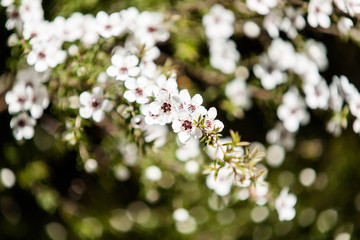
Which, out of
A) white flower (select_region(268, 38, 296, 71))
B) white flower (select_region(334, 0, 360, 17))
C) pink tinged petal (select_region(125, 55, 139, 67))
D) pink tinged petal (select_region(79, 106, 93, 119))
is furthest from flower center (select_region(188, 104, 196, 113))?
white flower (select_region(268, 38, 296, 71))

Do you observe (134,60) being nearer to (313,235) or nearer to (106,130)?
(106,130)

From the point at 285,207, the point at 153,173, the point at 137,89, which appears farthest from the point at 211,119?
the point at 153,173

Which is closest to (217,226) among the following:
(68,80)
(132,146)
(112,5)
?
(132,146)

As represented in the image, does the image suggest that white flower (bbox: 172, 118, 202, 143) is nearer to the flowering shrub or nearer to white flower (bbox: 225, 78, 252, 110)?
the flowering shrub

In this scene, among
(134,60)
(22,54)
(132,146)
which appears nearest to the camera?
Result: (134,60)

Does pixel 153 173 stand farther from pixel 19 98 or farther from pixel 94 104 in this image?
pixel 19 98
